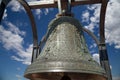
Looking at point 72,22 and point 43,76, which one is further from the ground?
point 72,22

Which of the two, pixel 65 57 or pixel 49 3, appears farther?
pixel 49 3

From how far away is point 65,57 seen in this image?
296 centimetres

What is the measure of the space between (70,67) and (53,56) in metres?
0.38

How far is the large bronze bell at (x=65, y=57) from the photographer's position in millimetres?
2820

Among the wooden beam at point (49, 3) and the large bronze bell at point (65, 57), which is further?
the wooden beam at point (49, 3)

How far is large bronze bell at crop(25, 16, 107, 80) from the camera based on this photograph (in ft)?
9.25

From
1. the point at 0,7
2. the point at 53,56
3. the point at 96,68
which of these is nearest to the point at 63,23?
the point at 53,56

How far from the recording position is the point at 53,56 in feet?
9.95

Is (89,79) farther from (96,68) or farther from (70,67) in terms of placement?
(70,67)

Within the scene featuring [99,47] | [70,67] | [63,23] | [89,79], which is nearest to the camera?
[70,67]

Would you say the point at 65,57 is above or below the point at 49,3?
below

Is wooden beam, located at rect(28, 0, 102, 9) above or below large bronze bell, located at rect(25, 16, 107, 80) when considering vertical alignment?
above

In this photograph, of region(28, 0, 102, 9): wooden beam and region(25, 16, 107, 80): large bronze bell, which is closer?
region(25, 16, 107, 80): large bronze bell

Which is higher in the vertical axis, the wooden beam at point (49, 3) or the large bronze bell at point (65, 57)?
the wooden beam at point (49, 3)
